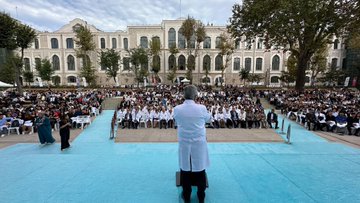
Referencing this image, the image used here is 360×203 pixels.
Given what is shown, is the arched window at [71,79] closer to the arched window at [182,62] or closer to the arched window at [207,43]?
the arched window at [182,62]

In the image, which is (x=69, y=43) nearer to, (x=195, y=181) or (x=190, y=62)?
(x=190, y=62)

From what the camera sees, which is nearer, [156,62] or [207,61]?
[156,62]

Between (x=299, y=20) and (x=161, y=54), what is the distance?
32.9m

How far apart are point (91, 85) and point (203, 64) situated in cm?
2405

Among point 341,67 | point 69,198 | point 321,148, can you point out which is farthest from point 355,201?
point 341,67

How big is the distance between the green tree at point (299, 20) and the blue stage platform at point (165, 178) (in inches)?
324

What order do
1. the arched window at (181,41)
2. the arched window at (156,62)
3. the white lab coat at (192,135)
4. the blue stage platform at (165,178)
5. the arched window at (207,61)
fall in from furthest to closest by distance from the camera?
the arched window at (207,61)
the arched window at (181,41)
the arched window at (156,62)
the blue stage platform at (165,178)
the white lab coat at (192,135)

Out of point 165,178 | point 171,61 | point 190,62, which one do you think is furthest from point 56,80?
point 165,178

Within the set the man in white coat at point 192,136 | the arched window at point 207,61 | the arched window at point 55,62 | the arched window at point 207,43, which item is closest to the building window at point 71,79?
the arched window at point 55,62

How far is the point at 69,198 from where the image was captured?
10.9ft

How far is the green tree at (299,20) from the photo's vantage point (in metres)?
12.4

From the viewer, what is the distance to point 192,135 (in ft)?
9.29

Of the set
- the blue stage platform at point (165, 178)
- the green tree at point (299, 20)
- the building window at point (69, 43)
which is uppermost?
the building window at point (69, 43)

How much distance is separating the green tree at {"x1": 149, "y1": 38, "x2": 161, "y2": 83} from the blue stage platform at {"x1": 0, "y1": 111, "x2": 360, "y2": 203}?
34.0 metres
